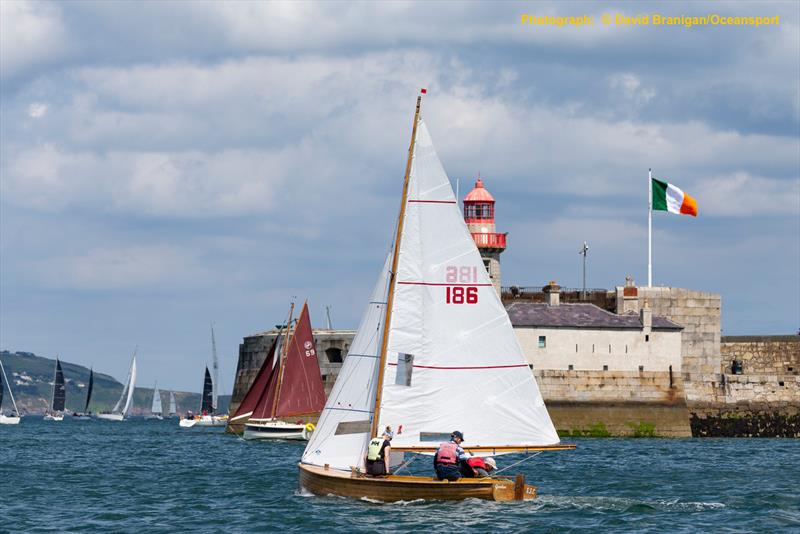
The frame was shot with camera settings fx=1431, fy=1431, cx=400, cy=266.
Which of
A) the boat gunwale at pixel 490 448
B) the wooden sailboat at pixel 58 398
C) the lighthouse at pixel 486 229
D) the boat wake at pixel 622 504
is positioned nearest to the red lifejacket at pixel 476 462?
the boat gunwale at pixel 490 448

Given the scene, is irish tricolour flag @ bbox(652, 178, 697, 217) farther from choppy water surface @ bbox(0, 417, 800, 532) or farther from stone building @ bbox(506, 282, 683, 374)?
choppy water surface @ bbox(0, 417, 800, 532)

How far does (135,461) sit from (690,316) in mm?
38915

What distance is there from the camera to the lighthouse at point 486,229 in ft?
286

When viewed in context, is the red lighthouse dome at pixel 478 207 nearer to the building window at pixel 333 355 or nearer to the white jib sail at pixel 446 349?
the building window at pixel 333 355

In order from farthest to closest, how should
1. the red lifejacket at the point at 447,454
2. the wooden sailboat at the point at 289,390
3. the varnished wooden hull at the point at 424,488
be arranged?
the wooden sailboat at the point at 289,390 < the red lifejacket at the point at 447,454 < the varnished wooden hull at the point at 424,488

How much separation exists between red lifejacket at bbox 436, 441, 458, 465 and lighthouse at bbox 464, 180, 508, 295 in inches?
2085

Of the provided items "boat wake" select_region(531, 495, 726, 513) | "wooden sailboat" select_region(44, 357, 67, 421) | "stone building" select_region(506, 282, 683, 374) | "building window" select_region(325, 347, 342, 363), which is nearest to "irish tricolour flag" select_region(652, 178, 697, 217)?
"stone building" select_region(506, 282, 683, 374)

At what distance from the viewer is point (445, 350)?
35625mm

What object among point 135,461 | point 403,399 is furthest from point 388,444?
point 135,461

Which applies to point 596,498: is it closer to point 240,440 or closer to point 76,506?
point 76,506

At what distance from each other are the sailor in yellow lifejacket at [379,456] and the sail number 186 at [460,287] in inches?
151

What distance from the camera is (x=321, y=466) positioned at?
36594 millimetres

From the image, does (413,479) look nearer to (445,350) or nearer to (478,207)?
(445,350)

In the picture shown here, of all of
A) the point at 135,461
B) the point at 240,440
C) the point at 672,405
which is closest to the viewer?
the point at 135,461
